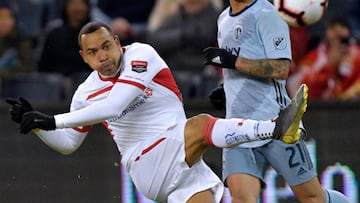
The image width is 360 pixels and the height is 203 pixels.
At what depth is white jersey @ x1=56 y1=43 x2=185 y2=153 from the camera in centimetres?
788

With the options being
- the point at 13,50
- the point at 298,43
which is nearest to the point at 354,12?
the point at 298,43

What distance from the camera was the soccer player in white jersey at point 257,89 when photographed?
803cm

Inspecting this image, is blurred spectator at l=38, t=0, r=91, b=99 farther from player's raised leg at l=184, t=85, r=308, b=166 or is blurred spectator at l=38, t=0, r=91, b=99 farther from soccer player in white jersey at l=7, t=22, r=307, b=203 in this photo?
player's raised leg at l=184, t=85, r=308, b=166

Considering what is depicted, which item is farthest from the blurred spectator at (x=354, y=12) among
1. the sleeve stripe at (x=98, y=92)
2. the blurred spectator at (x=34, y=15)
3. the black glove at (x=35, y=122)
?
the black glove at (x=35, y=122)

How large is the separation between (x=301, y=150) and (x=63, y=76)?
430cm

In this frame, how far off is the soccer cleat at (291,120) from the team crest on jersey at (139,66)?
101 cm

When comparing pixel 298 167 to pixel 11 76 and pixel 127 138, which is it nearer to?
pixel 127 138

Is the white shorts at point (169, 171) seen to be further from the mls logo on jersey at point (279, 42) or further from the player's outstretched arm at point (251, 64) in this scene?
the mls logo on jersey at point (279, 42)

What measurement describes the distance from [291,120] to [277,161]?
784mm


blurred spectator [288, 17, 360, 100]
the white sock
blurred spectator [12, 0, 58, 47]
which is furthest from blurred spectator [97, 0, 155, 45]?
the white sock

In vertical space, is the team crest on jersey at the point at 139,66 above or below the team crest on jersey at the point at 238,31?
below

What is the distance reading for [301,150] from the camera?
26.9ft

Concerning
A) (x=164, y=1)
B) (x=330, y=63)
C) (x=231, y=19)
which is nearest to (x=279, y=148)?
(x=231, y=19)

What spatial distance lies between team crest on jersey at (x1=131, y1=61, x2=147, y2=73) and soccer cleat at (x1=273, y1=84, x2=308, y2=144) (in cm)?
101
